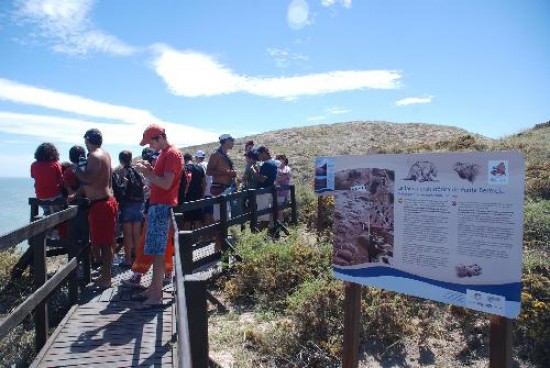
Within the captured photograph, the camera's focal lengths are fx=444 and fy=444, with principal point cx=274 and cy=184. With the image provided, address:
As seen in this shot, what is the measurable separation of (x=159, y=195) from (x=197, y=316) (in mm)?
3129

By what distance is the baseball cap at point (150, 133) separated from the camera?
4.99 m

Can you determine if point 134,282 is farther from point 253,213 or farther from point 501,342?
point 501,342

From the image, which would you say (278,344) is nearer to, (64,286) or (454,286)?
(454,286)

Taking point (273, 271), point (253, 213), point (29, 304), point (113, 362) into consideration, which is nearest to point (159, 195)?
point (29, 304)

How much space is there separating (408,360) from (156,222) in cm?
318

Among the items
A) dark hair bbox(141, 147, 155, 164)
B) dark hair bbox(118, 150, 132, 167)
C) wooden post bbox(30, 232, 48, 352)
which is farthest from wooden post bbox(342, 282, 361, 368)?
dark hair bbox(141, 147, 155, 164)

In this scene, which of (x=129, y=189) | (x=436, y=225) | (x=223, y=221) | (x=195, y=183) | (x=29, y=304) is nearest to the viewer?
(x=436, y=225)

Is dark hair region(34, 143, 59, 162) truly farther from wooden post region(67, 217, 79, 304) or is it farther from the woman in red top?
wooden post region(67, 217, 79, 304)

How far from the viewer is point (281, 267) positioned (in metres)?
6.60

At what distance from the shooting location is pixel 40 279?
14.7ft

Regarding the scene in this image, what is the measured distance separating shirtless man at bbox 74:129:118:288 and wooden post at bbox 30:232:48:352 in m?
1.12

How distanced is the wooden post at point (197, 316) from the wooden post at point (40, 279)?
290 centimetres

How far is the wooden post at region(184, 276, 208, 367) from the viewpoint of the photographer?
220 cm

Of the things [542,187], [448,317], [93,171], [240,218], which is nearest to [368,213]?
[448,317]
